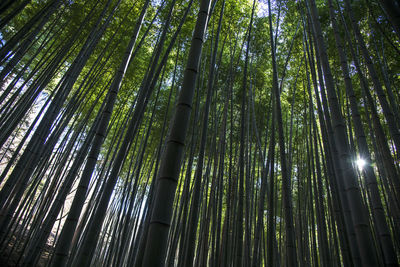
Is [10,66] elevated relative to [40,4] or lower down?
lower down

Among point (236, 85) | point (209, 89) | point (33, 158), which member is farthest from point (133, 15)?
point (209, 89)

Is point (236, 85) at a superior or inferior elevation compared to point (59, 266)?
superior

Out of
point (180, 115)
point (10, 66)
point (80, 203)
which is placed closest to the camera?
point (180, 115)

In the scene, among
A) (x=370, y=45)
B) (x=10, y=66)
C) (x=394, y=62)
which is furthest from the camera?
(x=394, y=62)

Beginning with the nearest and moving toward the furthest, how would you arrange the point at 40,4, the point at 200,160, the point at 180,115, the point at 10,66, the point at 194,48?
the point at 180,115 < the point at 194,48 < the point at 200,160 < the point at 10,66 < the point at 40,4

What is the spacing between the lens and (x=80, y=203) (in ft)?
4.80

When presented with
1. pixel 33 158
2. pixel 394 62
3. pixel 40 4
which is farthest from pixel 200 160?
pixel 40 4

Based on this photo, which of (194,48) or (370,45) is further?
(370,45)

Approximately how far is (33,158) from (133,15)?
9.52 feet

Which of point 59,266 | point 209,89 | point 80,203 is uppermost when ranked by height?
point 209,89

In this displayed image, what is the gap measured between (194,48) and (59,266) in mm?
1274

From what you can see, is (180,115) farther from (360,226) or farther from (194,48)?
(360,226)

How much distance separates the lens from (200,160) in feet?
5.20

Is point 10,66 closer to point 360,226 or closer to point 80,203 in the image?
point 80,203
